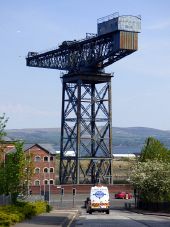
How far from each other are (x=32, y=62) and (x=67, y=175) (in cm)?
2418

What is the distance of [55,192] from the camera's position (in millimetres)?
134500

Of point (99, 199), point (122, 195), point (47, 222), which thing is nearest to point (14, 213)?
point (47, 222)

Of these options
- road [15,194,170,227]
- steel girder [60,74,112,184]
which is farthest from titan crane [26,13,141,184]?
road [15,194,170,227]

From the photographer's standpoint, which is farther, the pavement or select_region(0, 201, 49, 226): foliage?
the pavement

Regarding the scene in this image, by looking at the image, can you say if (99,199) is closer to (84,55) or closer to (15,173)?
(15,173)

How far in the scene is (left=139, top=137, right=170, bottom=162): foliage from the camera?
328ft

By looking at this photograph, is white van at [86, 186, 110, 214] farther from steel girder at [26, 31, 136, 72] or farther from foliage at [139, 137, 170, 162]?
steel girder at [26, 31, 136, 72]

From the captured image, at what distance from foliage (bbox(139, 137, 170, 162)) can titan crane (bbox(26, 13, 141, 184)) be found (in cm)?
2093

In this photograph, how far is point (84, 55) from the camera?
124 metres

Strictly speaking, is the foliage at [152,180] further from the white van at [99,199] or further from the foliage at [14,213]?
the foliage at [14,213]

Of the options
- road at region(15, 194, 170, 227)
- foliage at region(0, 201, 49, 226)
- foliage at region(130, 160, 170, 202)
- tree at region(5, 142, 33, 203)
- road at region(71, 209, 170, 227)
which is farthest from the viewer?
foliage at region(130, 160, 170, 202)

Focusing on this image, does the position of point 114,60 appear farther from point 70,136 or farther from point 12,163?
point 12,163

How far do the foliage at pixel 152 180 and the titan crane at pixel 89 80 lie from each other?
28103mm

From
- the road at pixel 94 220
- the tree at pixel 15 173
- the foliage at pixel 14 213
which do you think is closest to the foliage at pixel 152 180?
the tree at pixel 15 173
